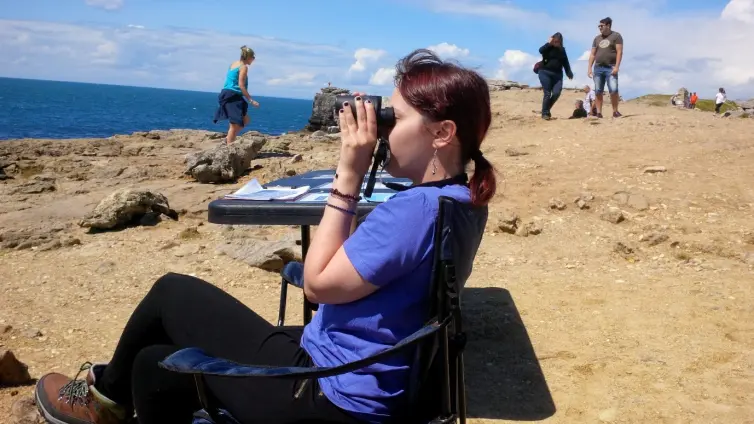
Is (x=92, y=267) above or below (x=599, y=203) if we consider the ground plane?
below

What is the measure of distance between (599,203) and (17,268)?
214 inches

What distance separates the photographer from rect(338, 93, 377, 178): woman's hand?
2.10 metres

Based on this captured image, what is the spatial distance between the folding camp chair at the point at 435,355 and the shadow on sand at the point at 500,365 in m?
1.39

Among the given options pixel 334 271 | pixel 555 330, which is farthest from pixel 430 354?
pixel 555 330

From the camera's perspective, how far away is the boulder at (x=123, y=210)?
22.8 ft

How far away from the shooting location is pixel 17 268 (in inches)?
228

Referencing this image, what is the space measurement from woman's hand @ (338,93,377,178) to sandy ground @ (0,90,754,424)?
496mm

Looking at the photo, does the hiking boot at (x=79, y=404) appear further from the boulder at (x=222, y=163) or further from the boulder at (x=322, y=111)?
the boulder at (x=322, y=111)

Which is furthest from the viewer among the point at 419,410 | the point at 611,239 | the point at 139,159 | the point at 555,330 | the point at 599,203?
the point at 139,159

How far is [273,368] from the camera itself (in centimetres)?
195

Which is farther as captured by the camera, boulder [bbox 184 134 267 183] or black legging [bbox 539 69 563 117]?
black legging [bbox 539 69 563 117]

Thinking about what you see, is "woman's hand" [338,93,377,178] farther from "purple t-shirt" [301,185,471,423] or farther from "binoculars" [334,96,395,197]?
"purple t-shirt" [301,185,471,423]

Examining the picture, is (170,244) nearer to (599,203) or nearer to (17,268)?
(17,268)

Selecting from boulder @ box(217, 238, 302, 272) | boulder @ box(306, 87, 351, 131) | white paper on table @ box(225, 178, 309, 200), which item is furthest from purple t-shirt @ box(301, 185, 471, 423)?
boulder @ box(306, 87, 351, 131)
